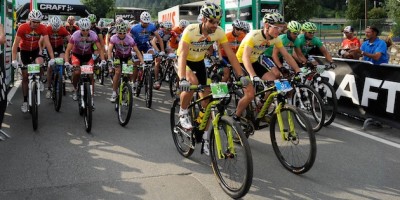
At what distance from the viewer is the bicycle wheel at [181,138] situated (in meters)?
5.55

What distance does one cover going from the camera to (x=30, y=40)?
8625mm

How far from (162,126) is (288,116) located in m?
3.28

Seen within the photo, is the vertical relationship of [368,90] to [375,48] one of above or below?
below

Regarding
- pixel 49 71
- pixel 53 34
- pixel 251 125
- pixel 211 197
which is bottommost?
pixel 211 197

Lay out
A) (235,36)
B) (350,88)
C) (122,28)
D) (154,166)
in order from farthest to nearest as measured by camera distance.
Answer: (235,36), (122,28), (350,88), (154,166)

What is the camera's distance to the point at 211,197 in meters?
4.41

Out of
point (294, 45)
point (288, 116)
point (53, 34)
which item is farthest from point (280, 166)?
point (53, 34)

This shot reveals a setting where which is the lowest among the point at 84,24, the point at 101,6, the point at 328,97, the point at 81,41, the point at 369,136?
the point at 369,136

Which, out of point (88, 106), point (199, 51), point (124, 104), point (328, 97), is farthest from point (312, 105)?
point (88, 106)

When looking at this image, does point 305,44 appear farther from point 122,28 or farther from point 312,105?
point 122,28

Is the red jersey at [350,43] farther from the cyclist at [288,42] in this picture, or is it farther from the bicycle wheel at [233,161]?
the bicycle wheel at [233,161]

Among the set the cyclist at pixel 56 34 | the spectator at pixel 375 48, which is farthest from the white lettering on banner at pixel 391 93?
the cyclist at pixel 56 34

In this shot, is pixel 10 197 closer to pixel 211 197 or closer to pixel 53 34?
pixel 211 197

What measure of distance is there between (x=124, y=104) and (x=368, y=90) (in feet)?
15.4
